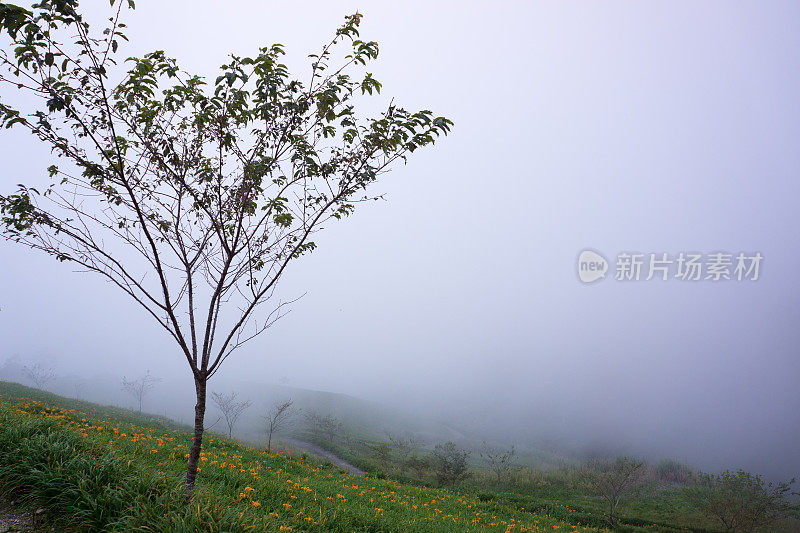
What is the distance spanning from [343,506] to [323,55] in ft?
31.2

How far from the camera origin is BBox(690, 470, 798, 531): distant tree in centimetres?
1912

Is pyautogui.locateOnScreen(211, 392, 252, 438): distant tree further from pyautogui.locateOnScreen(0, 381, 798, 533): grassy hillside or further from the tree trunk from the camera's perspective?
the tree trunk

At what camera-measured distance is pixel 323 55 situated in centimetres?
488

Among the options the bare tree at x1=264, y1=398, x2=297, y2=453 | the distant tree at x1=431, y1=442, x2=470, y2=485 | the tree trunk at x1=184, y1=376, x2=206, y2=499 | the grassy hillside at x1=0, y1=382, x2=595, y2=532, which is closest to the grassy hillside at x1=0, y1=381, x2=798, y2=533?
the grassy hillside at x1=0, y1=382, x2=595, y2=532

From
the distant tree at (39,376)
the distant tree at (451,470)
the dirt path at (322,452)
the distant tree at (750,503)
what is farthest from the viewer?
the distant tree at (39,376)

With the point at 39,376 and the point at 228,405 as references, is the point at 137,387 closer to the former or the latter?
the point at 39,376

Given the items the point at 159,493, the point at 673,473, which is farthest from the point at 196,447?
the point at 673,473

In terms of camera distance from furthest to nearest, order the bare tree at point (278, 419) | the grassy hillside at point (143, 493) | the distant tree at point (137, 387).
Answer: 1. the distant tree at point (137, 387)
2. the bare tree at point (278, 419)
3. the grassy hillside at point (143, 493)

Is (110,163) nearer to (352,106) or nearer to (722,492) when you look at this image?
(352,106)

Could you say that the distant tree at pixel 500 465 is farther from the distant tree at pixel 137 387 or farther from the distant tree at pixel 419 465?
the distant tree at pixel 137 387

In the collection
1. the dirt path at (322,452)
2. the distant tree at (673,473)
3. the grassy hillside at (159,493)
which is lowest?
the dirt path at (322,452)

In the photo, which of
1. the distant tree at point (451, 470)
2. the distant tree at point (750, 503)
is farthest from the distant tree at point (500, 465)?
the distant tree at point (750, 503)

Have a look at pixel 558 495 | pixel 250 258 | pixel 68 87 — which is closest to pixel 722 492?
pixel 558 495

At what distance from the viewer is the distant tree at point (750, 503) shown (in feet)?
62.7
